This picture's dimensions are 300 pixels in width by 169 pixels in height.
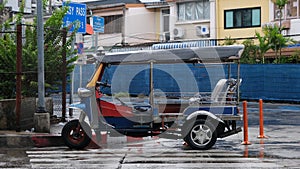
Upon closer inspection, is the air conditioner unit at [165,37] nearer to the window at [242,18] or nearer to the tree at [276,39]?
the window at [242,18]

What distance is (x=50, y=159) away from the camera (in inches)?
426

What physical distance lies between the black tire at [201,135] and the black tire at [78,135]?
220cm

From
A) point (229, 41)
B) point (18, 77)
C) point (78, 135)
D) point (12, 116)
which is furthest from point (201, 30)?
point (78, 135)

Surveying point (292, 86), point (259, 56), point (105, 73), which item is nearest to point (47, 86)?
point (105, 73)

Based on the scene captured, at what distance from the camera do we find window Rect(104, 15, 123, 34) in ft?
143

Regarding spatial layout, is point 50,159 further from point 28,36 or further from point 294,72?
point 294,72

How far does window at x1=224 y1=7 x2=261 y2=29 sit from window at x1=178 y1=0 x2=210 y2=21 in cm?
193

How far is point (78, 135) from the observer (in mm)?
12211

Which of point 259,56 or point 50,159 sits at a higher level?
point 259,56

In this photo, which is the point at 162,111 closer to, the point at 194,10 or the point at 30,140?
the point at 30,140

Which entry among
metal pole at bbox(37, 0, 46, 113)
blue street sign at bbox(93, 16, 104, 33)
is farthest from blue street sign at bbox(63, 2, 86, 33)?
blue street sign at bbox(93, 16, 104, 33)

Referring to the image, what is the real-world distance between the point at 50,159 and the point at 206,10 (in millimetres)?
30172

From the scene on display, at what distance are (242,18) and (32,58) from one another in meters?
24.3

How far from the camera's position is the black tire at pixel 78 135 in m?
12.1
